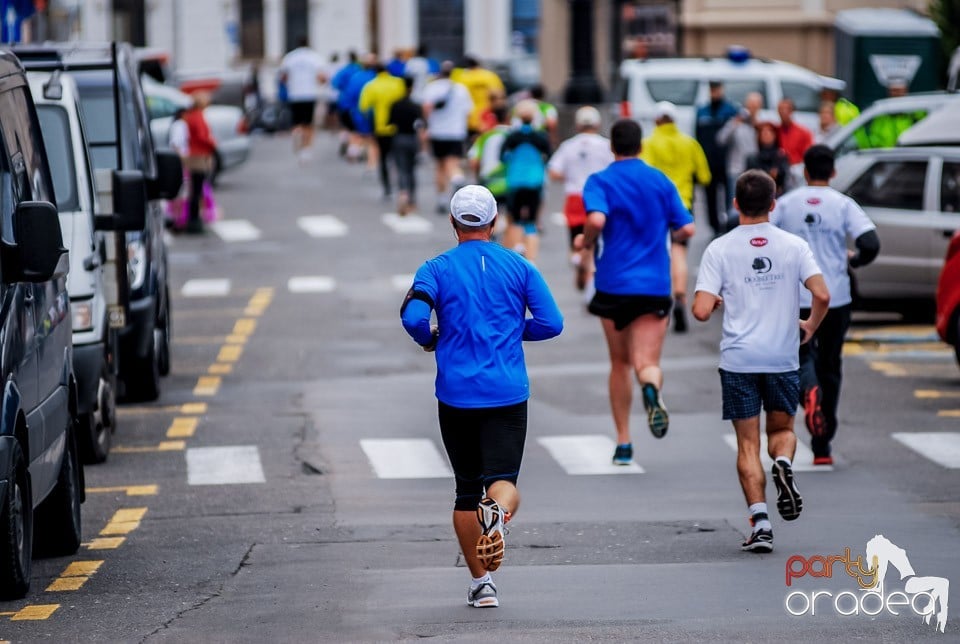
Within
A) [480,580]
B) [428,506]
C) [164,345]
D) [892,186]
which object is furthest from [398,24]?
[480,580]

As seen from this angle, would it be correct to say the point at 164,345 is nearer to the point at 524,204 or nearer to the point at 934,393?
the point at 934,393

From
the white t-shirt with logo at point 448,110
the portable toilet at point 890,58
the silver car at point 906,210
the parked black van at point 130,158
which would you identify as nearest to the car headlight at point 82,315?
the parked black van at point 130,158

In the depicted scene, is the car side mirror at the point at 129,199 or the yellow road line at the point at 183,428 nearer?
the car side mirror at the point at 129,199

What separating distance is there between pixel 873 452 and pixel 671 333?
5.99 meters

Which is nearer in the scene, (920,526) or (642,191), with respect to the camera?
(920,526)

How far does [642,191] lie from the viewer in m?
12.1

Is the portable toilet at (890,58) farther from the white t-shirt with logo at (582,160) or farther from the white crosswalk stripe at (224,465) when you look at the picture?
the white crosswalk stripe at (224,465)

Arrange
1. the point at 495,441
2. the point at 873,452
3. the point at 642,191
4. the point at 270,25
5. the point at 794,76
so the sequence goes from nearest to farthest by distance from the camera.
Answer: the point at 495,441
the point at 642,191
the point at 873,452
the point at 794,76
the point at 270,25

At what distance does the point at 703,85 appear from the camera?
98.0 feet

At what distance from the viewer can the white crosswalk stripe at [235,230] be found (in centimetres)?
2795

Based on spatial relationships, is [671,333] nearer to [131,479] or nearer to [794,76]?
[131,479]

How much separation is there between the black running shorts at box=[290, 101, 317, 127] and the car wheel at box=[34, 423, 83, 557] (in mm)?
27676

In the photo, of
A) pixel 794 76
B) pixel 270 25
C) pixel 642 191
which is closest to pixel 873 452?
pixel 642 191

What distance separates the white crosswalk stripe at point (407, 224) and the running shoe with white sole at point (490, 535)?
19719 millimetres
